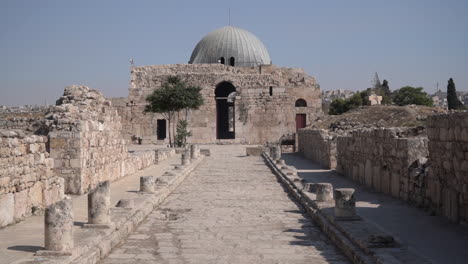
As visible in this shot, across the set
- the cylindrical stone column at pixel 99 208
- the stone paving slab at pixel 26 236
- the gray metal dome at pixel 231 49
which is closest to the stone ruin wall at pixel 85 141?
the stone paving slab at pixel 26 236

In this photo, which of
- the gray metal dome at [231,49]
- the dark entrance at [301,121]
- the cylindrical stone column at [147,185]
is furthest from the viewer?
the gray metal dome at [231,49]

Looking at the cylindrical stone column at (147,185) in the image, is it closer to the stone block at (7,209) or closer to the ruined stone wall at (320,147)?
the stone block at (7,209)

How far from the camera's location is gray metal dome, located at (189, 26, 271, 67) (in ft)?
155

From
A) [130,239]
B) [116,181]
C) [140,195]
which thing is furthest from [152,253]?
[116,181]

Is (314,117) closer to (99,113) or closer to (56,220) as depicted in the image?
(99,113)

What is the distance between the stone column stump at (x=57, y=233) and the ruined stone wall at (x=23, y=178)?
223cm

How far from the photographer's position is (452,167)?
7812 millimetres

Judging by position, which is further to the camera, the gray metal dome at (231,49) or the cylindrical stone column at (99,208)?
the gray metal dome at (231,49)

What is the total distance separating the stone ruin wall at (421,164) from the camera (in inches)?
297

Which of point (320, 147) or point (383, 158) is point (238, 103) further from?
point (383, 158)

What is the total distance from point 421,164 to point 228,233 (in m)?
3.99

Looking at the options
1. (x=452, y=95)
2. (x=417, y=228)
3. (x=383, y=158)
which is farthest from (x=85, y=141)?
(x=452, y=95)

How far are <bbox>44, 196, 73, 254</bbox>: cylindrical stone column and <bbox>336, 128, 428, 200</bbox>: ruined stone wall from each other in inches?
235

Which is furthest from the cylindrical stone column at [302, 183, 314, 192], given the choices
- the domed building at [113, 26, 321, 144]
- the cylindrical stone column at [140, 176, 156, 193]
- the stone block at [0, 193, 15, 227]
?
the domed building at [113, 26, 321, 144]
